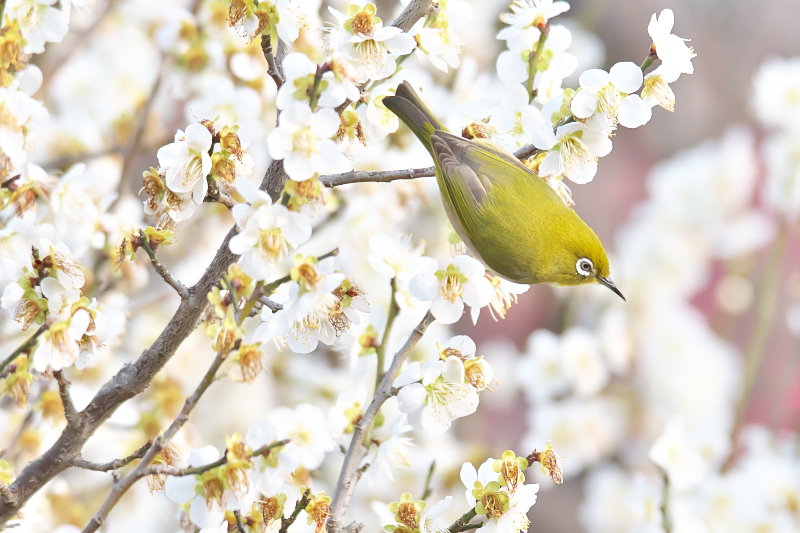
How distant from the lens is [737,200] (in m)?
1.61

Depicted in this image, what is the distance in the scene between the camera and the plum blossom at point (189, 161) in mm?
479

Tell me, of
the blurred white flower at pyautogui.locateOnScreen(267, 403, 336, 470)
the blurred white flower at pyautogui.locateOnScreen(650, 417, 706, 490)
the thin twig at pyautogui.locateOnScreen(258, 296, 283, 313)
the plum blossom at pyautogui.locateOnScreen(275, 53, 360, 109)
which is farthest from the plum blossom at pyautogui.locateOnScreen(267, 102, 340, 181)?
the blurred white flower at pyautogui.locateOnScreen(650, 417, 706, 490)

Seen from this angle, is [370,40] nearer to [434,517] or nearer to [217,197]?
[217,197]

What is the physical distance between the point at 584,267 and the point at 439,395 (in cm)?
33

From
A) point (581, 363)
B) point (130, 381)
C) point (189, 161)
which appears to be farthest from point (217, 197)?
point (581, 363)

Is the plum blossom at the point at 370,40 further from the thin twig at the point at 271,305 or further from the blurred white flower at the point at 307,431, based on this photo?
the blurred white flower at the point at 307,431

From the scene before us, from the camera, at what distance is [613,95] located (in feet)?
1.75

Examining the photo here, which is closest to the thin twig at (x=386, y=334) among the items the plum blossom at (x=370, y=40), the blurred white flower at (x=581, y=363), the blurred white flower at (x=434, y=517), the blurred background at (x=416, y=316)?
the blurred background at (x=416, y=316)

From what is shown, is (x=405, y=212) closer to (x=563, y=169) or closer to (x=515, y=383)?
(x=563, y=169)

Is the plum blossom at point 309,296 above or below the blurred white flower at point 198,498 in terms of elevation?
above

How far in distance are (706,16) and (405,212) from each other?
1913 millimetres

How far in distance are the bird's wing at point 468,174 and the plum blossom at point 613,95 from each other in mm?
208

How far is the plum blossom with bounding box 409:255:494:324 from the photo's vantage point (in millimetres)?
551

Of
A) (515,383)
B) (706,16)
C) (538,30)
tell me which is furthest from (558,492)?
(538,30)
